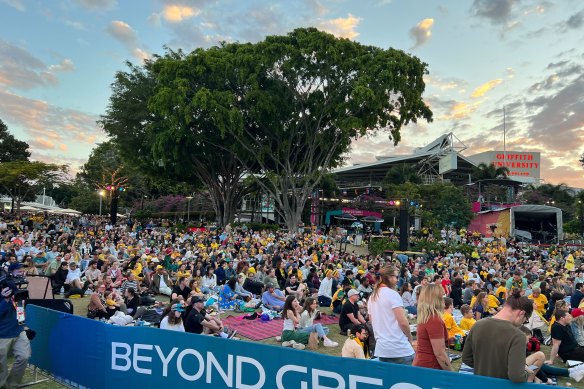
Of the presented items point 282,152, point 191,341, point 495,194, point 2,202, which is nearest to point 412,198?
point 282,152

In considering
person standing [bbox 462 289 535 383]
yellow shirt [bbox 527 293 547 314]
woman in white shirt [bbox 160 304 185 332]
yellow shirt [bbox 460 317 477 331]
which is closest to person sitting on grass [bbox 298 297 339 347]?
woman in white shirt [bbox 160 304 185 332]

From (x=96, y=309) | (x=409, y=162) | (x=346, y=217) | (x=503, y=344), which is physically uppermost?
(x=409, y=162)

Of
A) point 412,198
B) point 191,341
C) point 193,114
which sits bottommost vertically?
point 191,341

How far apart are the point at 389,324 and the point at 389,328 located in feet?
0.16

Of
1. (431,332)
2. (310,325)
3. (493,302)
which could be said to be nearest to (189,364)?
(431,332)

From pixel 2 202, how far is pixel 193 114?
6154 centimetres

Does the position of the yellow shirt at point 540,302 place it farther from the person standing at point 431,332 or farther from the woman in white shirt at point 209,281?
the woman in white shirt at point 209,281

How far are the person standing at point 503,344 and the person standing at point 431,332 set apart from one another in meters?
0.50

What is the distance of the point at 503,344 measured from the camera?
344 centimetres

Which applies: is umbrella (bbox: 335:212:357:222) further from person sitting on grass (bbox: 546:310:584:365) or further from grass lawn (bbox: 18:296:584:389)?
person sitting on grass (bbox: 546:310:584:365)

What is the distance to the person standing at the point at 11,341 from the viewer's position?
213 inches

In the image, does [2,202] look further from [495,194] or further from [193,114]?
[495,194]

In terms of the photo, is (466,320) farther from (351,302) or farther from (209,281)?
(209,281)

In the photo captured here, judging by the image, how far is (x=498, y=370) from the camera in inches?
136
